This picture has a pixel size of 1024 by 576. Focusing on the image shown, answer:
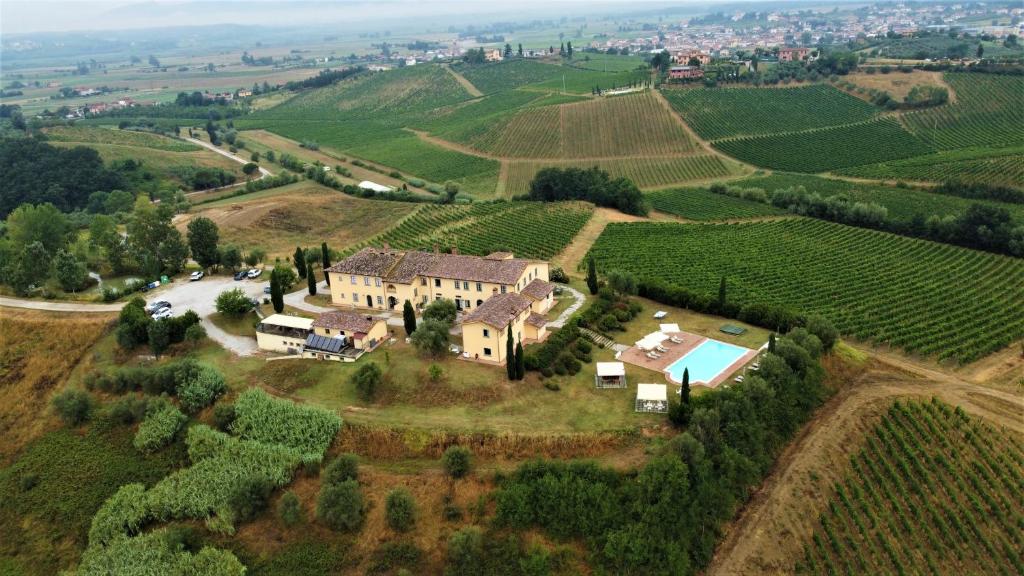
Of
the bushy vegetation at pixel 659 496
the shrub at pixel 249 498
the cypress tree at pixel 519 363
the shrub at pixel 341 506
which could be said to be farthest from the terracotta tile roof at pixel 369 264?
the bushy vegetation at pixel 659 496

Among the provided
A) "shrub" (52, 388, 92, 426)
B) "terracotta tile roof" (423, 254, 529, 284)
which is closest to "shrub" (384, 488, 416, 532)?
"terracotta tile roof" (423, 254, 529, 284)

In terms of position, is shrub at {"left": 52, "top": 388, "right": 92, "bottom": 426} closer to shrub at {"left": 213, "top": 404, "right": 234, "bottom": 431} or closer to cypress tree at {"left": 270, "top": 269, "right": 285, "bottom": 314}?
shrub at {"left": 213, "top": 404, "right": 234, "bottom": 431}

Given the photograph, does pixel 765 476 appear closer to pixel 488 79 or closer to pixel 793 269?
pixel 793 269

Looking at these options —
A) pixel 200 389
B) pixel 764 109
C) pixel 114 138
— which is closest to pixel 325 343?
pixel 200 389

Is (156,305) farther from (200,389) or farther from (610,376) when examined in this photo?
(610,376)

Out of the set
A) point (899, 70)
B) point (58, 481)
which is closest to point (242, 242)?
point (58, 481)

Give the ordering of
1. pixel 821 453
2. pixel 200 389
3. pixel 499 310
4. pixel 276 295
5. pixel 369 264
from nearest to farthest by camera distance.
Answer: pixel 821 453 → pixel 200 389 → pixel 499 310 → pixel 276 295 → pixel 369 264
